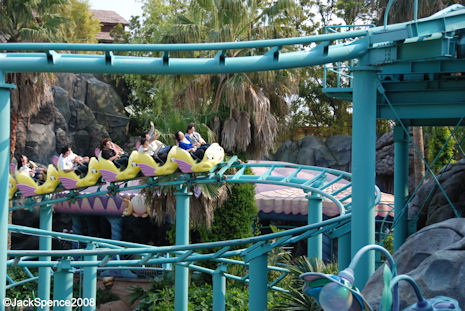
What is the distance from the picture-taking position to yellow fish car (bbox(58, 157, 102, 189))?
1134 centimetres

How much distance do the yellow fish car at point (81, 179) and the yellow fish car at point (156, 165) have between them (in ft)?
3.19

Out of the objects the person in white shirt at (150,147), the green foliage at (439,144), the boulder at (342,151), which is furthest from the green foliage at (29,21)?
the boulder at (342,151)

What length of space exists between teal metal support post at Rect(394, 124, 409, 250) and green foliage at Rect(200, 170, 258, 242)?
5197 mm

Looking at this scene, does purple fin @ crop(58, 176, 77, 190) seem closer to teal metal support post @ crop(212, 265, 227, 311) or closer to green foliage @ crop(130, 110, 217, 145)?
green foliage @ crop(130, 110, 217, 145)

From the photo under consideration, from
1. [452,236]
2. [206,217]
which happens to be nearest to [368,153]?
[452,236]

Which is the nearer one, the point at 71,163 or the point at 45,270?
the point at 45,270

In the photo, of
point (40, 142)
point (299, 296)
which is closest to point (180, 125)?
point (299, 296)

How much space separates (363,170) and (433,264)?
162 centimetres

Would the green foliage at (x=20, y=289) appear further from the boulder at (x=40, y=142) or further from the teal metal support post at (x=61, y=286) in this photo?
the teal metal support post at (x=61, y=286)

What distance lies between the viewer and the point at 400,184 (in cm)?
1002

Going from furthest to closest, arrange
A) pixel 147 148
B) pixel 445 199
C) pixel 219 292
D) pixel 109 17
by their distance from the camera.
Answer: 1. pixel 109 17
2. pixel 147 148
3. pixel 219 292
4. pixel 445 199

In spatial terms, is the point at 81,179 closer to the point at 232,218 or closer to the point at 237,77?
the point at 237,77

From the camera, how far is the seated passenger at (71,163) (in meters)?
11.6

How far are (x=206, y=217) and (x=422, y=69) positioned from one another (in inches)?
281
